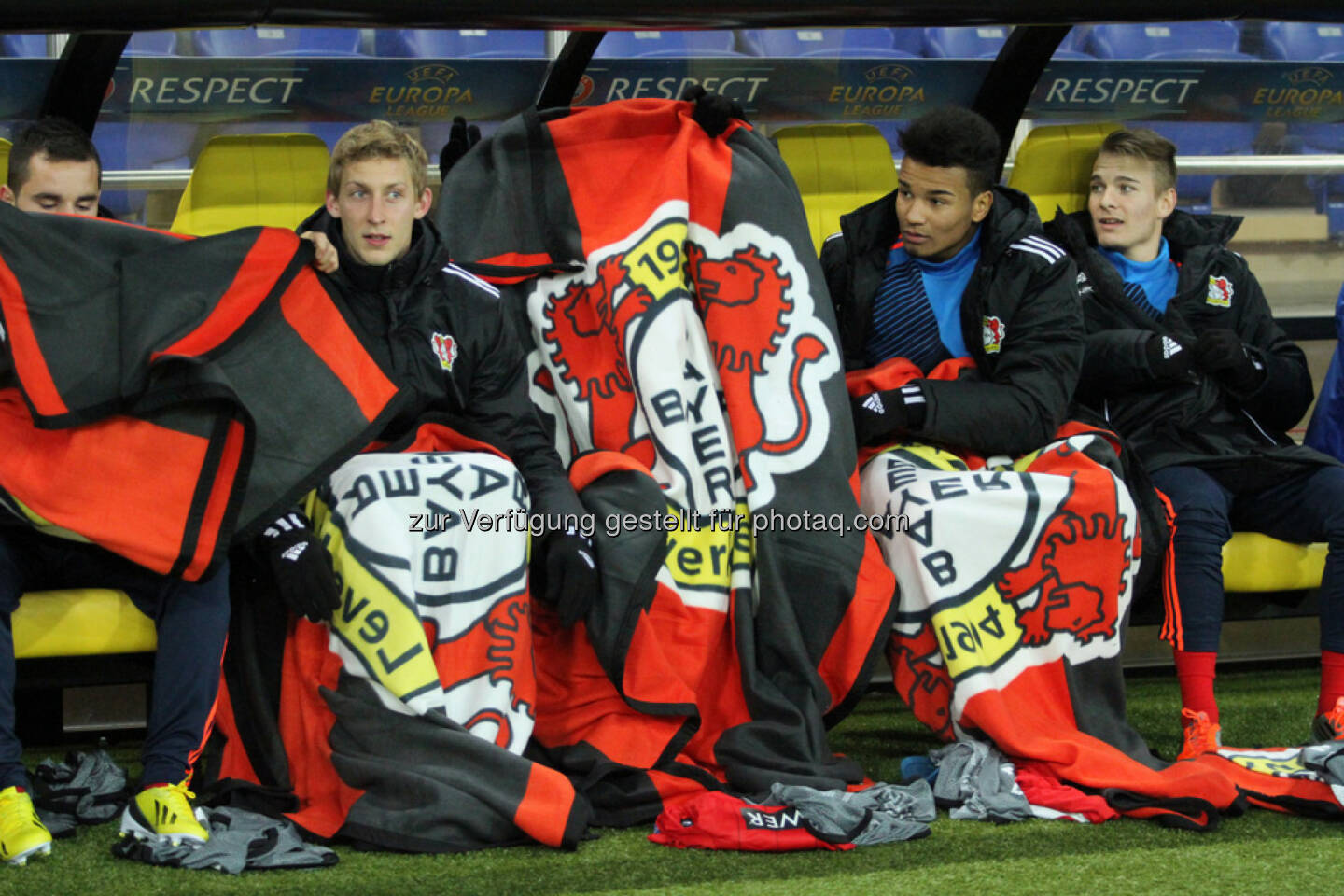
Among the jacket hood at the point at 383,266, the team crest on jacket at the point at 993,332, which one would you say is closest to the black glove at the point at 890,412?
the team crest on jacket at the point at 993,332

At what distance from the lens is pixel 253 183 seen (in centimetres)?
364

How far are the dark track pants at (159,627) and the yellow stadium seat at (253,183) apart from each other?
1.13 m

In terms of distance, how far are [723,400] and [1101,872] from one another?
1.22 m

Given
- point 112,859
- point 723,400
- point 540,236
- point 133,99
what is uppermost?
point 133,99

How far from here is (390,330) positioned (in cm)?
297

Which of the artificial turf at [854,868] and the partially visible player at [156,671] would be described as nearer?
the artificial turf at [854,868]

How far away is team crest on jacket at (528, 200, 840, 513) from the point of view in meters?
3.08

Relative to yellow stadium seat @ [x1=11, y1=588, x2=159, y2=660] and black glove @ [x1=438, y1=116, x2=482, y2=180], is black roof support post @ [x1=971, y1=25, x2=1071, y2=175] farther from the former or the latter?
yellow stadium seat @ [x1=11, y1=588, x2=159, y2=660]

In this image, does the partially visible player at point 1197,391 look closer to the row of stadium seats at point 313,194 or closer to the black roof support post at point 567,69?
the row of stadium seats at point 313,194

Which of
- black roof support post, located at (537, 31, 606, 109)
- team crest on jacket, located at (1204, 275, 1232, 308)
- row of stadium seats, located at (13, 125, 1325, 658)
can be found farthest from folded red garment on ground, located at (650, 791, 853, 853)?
black roof support post, located at (537, 31, 606, 109)

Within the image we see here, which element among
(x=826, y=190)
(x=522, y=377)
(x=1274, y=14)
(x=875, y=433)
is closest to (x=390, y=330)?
(x=522, y=377)

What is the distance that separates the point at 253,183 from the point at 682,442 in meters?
1.33

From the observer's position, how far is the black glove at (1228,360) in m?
3.49

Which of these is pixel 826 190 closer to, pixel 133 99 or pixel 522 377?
pixel 522 377
